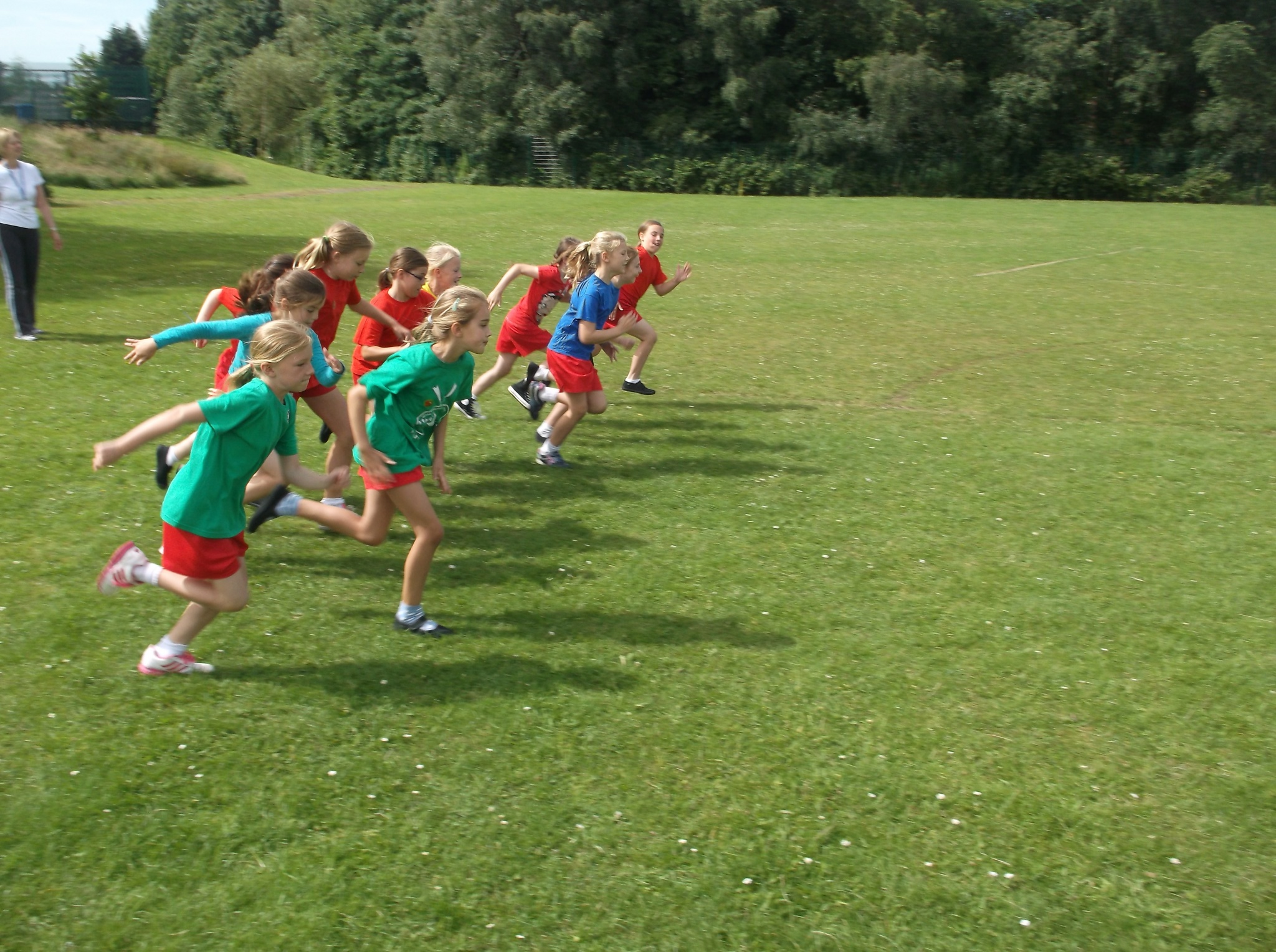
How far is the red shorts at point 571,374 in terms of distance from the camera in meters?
8.38

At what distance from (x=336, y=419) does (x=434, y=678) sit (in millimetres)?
2243

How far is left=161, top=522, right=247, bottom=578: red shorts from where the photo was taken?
4.86 m

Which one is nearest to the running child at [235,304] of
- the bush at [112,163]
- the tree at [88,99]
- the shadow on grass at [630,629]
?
the shadow on grass at [630,629]

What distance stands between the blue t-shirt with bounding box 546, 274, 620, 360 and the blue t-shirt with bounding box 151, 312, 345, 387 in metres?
2.32

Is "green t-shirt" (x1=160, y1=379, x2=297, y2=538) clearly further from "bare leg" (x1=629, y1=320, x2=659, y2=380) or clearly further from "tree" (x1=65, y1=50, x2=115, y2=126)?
"tree" (x1=65, y1=50, x2=115, y2=126)

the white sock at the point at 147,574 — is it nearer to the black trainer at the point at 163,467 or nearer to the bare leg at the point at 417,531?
the black trainer at the point at 163,467

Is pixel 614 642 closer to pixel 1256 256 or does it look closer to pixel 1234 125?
pixel 1256 256

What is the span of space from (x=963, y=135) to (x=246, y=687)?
49.3 m

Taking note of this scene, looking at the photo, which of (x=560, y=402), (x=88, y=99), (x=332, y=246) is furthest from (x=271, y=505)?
(x=88, y=99)

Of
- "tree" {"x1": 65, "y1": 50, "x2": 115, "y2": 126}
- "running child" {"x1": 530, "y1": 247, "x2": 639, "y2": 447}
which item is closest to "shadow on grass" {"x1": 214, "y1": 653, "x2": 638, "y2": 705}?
"running child" {"x1": 530, "y1": 247, "x2": 639, "y2": 447}

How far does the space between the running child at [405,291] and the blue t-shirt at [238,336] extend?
4.11ft

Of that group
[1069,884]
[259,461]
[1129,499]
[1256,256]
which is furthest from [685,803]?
[1256,256]

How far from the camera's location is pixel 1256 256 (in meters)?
23.2

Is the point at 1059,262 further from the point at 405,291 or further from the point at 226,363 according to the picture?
the point at 226,363
